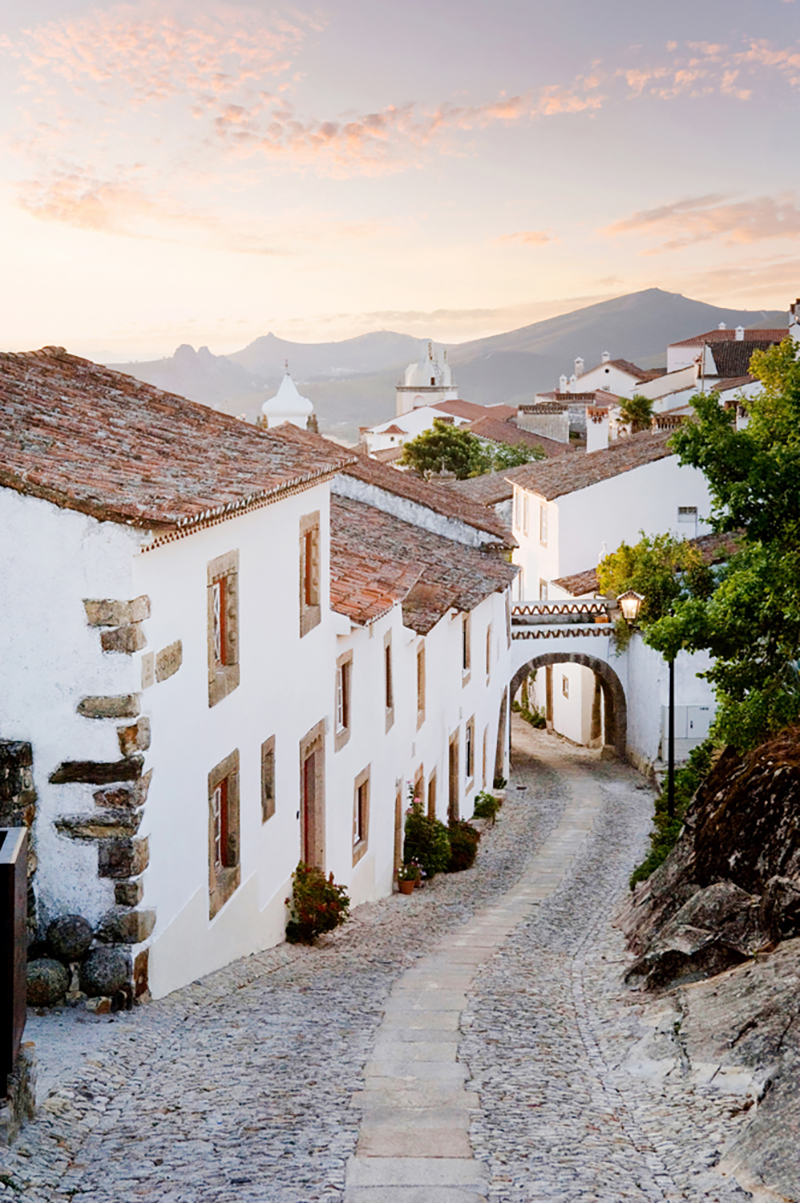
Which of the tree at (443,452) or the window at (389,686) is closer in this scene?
the window at (389,686)

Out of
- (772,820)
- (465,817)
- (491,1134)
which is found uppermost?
(772,820)

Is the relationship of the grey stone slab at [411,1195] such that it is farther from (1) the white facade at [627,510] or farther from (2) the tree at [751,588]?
(1) the white facade at [627,510]

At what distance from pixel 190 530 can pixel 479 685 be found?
21581 mm

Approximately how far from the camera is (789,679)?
50.4 feet

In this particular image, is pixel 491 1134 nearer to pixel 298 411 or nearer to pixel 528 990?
pixel 528 990

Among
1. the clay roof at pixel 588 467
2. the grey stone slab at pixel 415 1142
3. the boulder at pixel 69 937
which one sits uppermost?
the clay roof at pixel 588 467

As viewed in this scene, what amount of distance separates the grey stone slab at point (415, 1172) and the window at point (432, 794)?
1758cm

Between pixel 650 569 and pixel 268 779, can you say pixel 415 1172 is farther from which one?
pixel 650 569

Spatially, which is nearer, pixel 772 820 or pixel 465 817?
pixel 772 820

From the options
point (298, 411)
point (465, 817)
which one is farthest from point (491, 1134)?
point (298, 411)

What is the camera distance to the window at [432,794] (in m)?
25.7

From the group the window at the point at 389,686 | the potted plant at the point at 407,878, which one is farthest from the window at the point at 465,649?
the potted plant at the point at 407,878

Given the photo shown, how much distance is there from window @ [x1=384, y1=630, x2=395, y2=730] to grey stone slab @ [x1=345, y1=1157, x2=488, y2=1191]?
1335 cm

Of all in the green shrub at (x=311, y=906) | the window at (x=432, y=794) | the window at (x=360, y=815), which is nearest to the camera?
the green shrub at (x=311, y=906)
